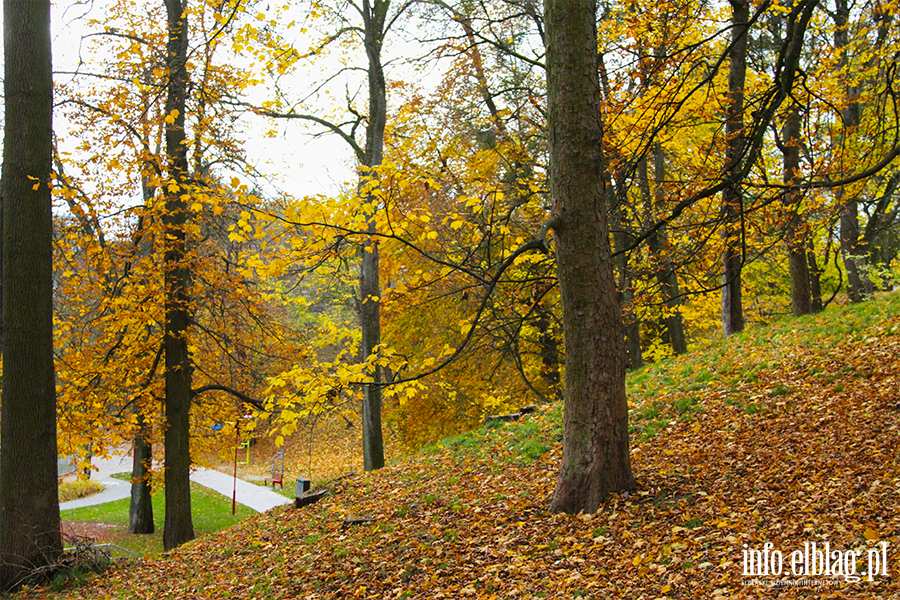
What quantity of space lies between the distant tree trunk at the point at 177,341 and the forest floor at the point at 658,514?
1.79m

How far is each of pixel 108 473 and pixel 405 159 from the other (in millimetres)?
28253

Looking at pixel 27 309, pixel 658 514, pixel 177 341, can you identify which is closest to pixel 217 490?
pixel 177 341

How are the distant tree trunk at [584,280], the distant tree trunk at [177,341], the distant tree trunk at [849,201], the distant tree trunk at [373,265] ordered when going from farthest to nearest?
the distant tree trunk at [373,265] < the distant tree trunk at [177,341] < the distant tree trunk at [849,201] < the distant tree trunk at [584,280]

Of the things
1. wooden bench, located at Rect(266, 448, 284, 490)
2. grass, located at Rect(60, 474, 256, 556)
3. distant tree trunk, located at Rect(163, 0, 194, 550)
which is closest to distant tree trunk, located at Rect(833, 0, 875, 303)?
distant tree trunk, located at Rect(163, 0, 194, 550)

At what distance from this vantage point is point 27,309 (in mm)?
7215

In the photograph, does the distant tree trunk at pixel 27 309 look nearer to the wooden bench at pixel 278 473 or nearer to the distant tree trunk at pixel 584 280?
the distant tree trunk at pixel 584 280

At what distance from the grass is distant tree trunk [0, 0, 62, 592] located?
6672mm

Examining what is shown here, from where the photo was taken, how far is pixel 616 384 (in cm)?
487

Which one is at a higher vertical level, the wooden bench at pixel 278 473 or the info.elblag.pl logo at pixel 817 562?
the info.elblag.pl logo at pixel 817 562

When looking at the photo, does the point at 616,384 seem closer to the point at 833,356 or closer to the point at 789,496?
the point at 789,496

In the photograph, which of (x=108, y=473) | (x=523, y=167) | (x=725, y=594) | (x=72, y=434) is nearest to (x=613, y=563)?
(x=725, y=594)

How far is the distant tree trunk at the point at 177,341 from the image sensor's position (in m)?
9.96

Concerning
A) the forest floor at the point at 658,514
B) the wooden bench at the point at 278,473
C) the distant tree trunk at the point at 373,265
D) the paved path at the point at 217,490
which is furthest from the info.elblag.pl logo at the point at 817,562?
the wooden bench at the point at 278,473

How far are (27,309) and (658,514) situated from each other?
7.26m
